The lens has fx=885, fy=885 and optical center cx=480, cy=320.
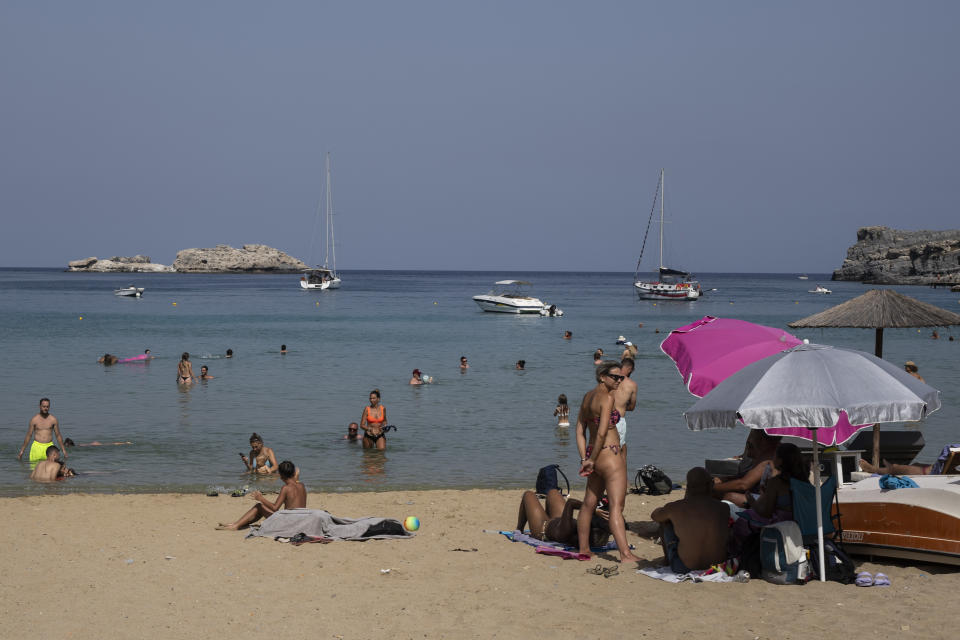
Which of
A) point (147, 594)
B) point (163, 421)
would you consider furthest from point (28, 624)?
point (163, 421)

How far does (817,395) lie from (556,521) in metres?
3.05

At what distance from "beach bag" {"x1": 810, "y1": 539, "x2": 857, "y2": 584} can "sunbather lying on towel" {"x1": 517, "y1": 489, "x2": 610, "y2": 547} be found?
6.18 ft

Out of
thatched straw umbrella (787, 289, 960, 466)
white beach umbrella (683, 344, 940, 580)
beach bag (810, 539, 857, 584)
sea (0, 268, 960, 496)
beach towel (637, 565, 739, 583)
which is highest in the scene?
thatched straw umbrella (787, 289, 960, 466)

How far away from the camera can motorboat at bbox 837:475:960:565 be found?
724 cm

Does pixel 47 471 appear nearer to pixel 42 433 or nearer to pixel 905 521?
pixel 42 433

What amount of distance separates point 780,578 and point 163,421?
14.3 metres

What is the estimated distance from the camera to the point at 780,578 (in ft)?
23.7

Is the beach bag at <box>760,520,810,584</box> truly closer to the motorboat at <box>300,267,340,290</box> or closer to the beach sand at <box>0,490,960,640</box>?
the beach sand at <box>0,490,960,640</box>

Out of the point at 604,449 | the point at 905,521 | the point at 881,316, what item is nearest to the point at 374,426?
the point at 604,449

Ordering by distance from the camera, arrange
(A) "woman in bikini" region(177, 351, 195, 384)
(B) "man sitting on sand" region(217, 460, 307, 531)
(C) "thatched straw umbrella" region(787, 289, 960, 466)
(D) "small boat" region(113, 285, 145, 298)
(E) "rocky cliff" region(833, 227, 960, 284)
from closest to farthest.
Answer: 1. (B) "man sitting on sand" region(217, 460, 307, 531)
2. (C) "thatched straw umbrella" region(787, 289, 960, 466)
3. (A) "woman in bikini" region(177, 351, 195, 384)
4. (D) "small boat" region(113, 285, 145, 298)
5. (E) "rocky cliff" region(833, 227, 960, 284)

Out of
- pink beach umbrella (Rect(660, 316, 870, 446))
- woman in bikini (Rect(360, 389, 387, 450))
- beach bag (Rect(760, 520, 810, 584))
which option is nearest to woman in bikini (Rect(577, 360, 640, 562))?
beach bag (Rect(760, 520, 810, 584))

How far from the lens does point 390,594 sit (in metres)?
7.30

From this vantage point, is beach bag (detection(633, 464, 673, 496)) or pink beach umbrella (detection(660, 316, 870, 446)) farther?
beach bag (detection(633, 464, 673, 496))

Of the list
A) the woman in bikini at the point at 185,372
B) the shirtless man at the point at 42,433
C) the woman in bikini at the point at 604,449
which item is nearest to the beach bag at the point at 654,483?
the woman in bikini at the point at 604,449
